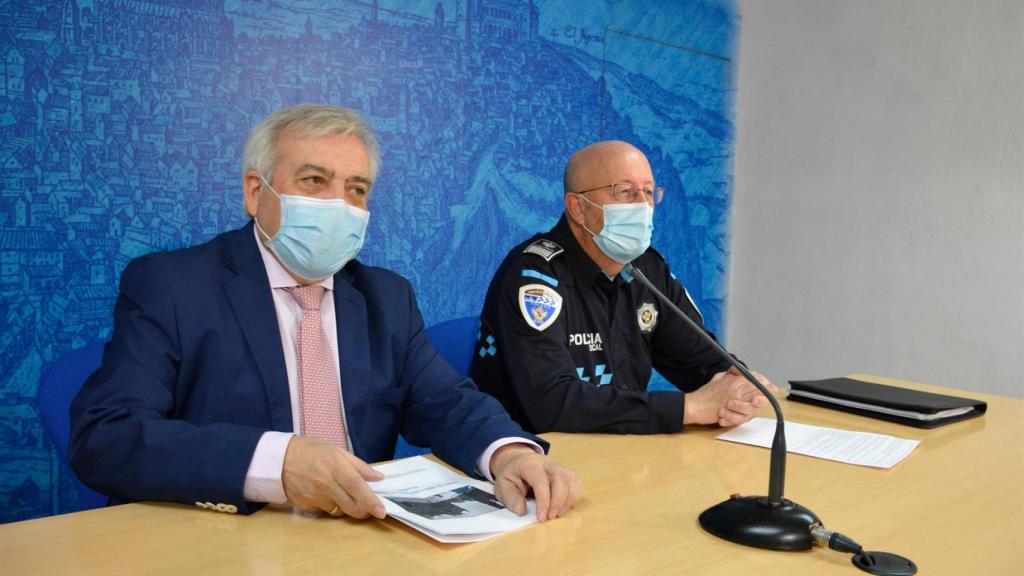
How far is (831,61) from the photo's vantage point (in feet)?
12.4

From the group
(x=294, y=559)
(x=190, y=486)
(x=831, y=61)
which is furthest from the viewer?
(x=831, y=61)

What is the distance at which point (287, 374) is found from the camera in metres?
1.60

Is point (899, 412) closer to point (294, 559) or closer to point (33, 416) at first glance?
A: point (294, 559)

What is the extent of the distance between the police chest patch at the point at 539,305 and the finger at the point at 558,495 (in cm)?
81

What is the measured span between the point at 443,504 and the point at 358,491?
0.16 meters

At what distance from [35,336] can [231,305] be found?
3.34 feet

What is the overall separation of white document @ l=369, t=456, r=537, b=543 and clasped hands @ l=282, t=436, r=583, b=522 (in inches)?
1.0

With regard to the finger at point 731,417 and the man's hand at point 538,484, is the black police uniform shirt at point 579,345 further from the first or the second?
the man's hand at point 538,484

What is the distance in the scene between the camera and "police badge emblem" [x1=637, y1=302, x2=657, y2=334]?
7.76ft

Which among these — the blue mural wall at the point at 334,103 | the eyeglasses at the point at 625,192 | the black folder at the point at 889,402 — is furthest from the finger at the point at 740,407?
the blue mural wall at the point at 334,103

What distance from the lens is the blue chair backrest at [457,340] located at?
2219 millimetres

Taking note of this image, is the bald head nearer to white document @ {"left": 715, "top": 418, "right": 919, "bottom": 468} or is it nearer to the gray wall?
white document @ {"left": 715, "top": 418, "right": 919, "bottom": 468}

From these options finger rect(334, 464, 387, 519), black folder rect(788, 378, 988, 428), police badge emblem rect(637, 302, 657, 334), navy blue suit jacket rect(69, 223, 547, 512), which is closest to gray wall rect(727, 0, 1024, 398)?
black folder rect(788, 378, 988, 428)

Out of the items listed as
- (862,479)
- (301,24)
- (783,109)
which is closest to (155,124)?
(301,24)
